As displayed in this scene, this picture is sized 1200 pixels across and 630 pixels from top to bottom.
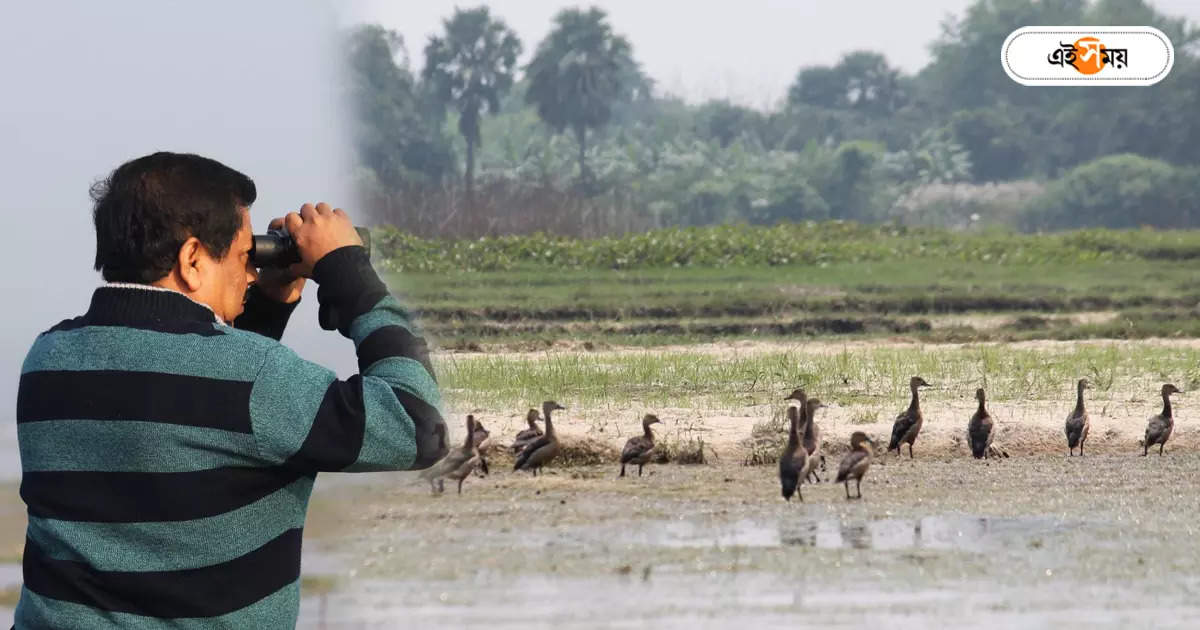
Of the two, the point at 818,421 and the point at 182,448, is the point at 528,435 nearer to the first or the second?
the point at 818,421

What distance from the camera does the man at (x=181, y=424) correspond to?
1.60 meters

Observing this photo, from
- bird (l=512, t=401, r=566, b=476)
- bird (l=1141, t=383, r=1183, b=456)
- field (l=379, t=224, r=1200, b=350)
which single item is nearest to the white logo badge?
field (l=379, t=224, r=1200, b=350)

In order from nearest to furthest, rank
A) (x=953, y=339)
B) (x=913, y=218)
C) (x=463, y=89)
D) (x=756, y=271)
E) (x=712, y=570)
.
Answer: (x=712, y=570) → (x=953, y=339) → (x=756, y=271) → (x=913, y=218) → (x=463, y=89)

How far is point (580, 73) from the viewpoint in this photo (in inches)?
558

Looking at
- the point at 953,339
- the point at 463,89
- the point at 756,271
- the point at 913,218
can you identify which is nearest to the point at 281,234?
the point at 953,339

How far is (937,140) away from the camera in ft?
45.5

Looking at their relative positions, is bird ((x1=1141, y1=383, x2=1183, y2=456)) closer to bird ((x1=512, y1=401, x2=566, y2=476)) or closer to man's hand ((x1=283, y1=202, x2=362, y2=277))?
bird ((x1=512, y1=401, x2=566, y2=476))

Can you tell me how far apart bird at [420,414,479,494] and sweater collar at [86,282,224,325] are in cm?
583

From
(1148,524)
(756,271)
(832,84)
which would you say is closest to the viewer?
(1148,524)

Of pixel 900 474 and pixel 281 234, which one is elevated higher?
pixel 281 234

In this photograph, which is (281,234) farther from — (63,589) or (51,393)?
(63,589)

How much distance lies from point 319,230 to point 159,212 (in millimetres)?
159

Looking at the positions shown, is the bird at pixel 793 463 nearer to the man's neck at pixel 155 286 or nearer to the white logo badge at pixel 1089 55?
the white logo badge at pixel 1089 55

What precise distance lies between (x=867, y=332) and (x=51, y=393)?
8854mm
